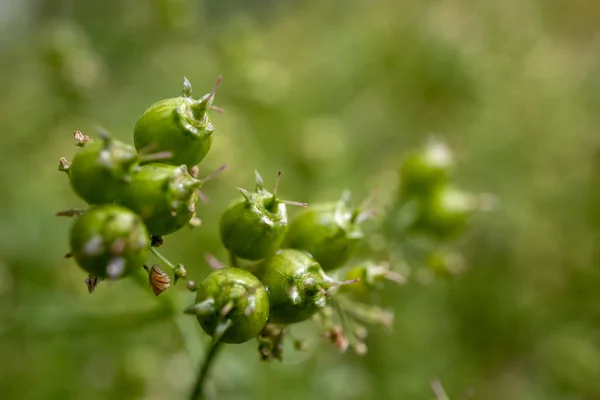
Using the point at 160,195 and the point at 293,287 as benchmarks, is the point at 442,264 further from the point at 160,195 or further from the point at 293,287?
the point at 160,195

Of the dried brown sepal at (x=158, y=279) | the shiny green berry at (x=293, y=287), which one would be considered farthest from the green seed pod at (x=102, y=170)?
the shiny green berry at (x=293, y=287)

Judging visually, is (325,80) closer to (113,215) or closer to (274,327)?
(274,327)

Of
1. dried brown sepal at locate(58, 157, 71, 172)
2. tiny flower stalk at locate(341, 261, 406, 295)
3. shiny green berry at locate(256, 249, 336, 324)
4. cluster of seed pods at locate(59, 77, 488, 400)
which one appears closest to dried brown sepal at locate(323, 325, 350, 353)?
cluster of seed pods at locate(59, 77, 488, 400)

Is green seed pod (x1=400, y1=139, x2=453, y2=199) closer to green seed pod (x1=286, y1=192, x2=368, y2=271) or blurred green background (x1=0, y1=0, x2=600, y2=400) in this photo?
blurred green background (x1=0, y1=0, x2=600, y2=400)

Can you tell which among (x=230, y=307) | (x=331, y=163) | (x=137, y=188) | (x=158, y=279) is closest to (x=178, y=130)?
(x=137, y=188)

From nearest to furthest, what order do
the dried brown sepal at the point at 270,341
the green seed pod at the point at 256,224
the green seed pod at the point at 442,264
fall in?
the green seed pod at the point at 256,224 → the dried brown sepal at the point at 270,341 → the green seed pod at the point at 442,264

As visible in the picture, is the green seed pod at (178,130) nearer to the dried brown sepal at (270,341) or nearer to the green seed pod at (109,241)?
the green seed pod at (109,241)

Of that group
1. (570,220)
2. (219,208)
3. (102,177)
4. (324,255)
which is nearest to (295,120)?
(219,208)
